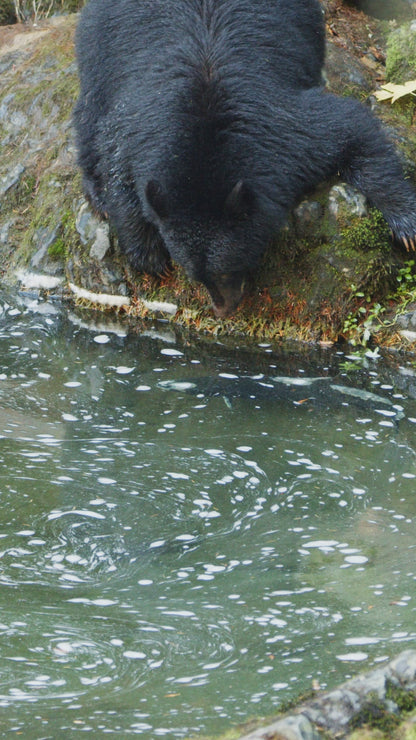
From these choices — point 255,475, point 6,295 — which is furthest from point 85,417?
point 6,295

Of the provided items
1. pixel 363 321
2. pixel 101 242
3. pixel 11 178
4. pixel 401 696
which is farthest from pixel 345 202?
pixel 401 696

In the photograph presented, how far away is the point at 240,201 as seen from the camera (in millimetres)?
6719

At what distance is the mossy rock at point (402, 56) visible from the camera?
8820 millimetres

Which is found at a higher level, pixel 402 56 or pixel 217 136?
pixel 402 56

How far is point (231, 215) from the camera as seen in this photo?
269 inches

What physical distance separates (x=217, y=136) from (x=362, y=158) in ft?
3.79

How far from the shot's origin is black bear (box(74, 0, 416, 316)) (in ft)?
22.7

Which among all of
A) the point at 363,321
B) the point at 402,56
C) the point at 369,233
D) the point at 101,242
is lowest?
the point at 363,321

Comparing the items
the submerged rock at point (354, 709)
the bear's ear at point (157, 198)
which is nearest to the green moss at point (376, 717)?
the submerged rock at point (354, 709)

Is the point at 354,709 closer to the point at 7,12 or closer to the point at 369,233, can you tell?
the point at 369,233

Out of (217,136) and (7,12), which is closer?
(217,136)

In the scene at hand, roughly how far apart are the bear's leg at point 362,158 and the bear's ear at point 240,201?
2.40 ft

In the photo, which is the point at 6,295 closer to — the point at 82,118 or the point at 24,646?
the point at 82,118

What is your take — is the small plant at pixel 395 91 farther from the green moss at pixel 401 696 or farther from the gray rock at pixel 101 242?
the green moss at pixel 401 696
